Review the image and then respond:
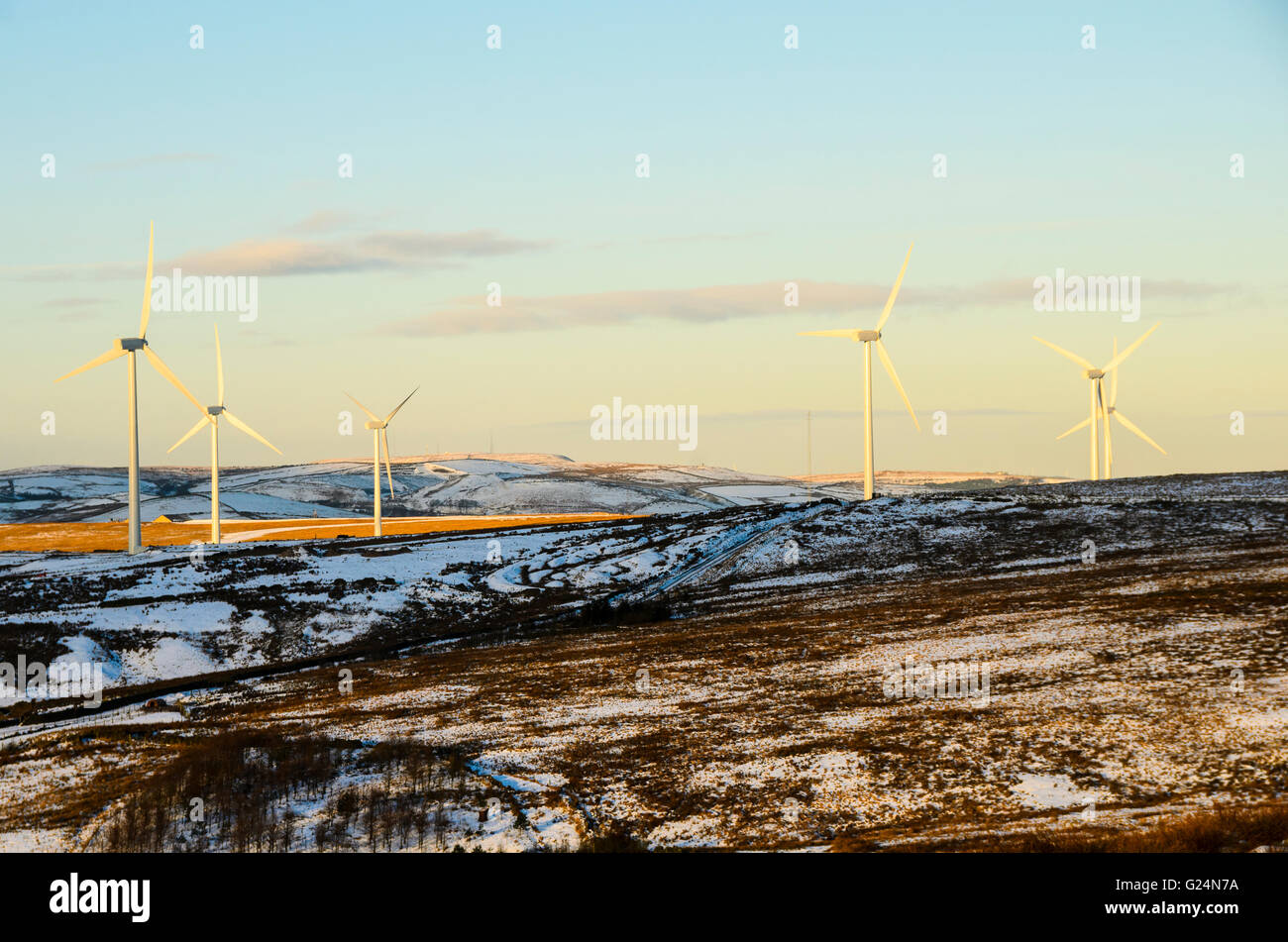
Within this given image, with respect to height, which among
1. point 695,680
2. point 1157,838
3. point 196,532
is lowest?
point 196,532

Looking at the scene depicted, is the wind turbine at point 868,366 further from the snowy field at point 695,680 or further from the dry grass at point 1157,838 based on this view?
the dry grass at point 1157,838

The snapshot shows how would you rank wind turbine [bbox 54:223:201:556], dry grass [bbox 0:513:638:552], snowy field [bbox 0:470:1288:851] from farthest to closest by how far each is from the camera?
1. dry grass [bbox 0:513:638:552]
2. wind turbine [bbox 54:223:201:556]
3. snowy field [bbox 0:470:1288:851]

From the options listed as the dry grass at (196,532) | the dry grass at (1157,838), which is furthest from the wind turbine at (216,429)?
the dry grass at (1157,838)

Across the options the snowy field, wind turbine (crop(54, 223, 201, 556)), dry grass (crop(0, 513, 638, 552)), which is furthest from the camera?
dry grass (crop(0, 513, 638, 552))

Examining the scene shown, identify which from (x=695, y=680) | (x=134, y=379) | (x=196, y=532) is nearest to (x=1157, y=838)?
(x=695, y=680)

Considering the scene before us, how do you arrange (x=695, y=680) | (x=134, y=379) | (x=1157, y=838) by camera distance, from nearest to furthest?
1. (x=1157, y=838)
2. (x=695, y=680)
3. (x=134, y=379)

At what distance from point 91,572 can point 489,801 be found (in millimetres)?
59086

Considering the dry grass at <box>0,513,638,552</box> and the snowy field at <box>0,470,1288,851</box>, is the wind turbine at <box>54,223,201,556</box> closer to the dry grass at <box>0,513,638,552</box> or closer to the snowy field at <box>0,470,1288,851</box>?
the snowy field at <box>0,470,1288,851</box>

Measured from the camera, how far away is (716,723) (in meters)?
37.1

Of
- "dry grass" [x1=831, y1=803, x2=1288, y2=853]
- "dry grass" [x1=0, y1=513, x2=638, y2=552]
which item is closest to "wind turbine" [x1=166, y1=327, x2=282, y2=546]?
"dry grass" [x1=0, y1=513, x2=638, y2=552]

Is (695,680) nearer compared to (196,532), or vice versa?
(695,680)

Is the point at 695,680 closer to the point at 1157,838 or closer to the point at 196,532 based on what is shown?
the point at 1157,838
